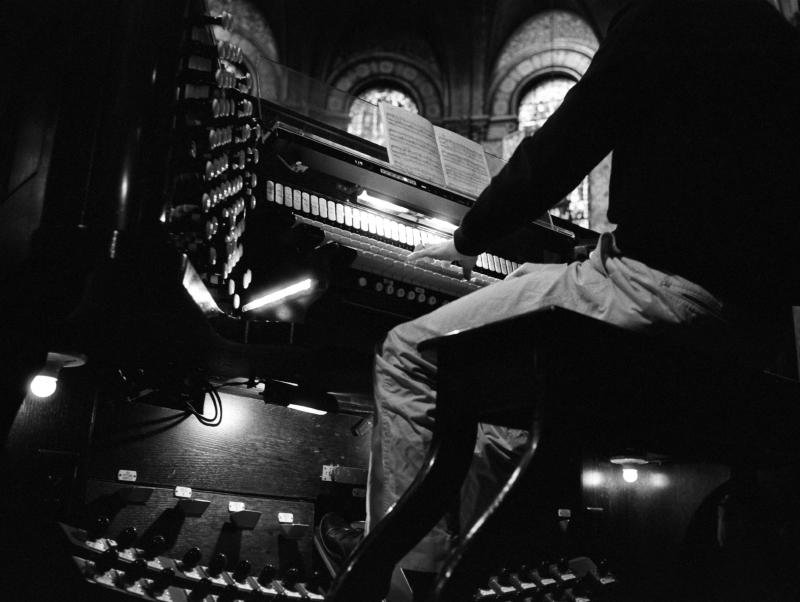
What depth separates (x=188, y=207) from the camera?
1719 millimetres

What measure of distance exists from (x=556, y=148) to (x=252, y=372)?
1028mm

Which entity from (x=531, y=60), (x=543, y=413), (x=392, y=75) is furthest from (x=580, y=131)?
(x=392, y=75)

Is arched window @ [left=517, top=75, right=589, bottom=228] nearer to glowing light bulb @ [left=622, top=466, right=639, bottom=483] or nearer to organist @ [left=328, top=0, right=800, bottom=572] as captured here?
glowing light bulb @ [left=622, top=466, right=639, bottom=483]

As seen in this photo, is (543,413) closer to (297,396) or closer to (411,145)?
(297,396)

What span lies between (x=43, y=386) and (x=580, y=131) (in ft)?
5.30

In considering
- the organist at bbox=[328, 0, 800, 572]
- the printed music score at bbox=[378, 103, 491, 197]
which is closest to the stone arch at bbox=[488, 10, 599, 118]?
the printed music score at bbox=[378, 103, 491, 197]

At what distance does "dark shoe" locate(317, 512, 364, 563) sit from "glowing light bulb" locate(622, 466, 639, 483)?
2.09 metres

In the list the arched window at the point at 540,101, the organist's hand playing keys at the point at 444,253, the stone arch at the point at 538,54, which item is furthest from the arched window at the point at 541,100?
the organist's hand playing keys at the point at 444,253

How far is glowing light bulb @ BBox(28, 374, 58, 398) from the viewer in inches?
80.2

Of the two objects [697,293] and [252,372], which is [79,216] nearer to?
[252,372]

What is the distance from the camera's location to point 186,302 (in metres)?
1.51

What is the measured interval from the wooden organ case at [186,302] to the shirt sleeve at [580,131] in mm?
742

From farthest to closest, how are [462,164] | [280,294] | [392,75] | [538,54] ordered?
[392,75] < [538,54] < [462,164] < [280,294]

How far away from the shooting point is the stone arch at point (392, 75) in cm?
1271
